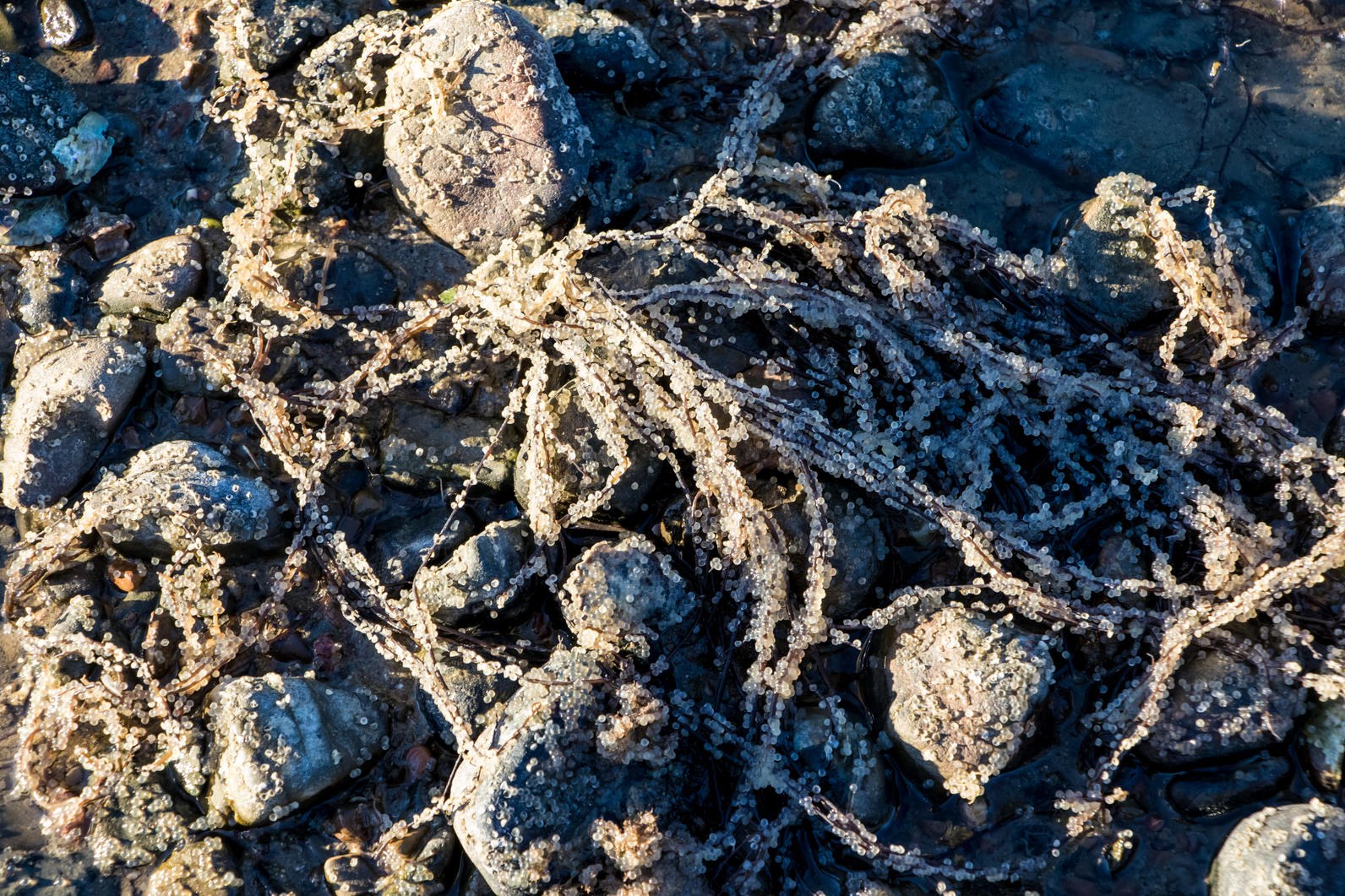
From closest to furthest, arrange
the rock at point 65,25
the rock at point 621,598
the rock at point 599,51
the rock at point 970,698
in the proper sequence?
1. the rock at point 970,698
2. the rock at point 621,598
3. the rock at point 599,51
4. the rock at point 65,25

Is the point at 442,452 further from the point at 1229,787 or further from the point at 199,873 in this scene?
the point at 1229,787

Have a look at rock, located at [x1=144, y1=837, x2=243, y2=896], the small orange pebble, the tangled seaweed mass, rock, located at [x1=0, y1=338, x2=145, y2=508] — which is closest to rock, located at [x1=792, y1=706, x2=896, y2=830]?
the tangled seaweed mass

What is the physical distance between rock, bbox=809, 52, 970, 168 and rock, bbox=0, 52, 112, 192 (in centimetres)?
288

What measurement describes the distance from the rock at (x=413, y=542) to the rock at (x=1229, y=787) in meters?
2.56

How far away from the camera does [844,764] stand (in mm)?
2893

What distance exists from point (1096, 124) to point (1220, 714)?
7.29 ft

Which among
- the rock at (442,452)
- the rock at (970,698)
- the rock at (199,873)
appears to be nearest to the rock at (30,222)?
the rock at (442,452)

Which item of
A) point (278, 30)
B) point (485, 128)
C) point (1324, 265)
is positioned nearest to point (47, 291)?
point (278, 30)

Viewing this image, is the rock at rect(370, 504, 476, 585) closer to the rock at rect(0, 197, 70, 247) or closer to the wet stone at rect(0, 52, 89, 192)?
the rock at rect(0, 197, 70, 247)

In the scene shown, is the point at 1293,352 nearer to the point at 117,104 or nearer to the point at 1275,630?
the point at 1275,630

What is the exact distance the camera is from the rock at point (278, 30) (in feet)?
11.5

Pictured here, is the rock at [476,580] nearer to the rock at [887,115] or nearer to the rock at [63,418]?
the rock at [63,418]

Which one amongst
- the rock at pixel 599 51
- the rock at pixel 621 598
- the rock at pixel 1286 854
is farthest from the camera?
the rock at pixel 599 51

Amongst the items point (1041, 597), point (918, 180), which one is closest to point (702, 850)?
point (1041, 597)
